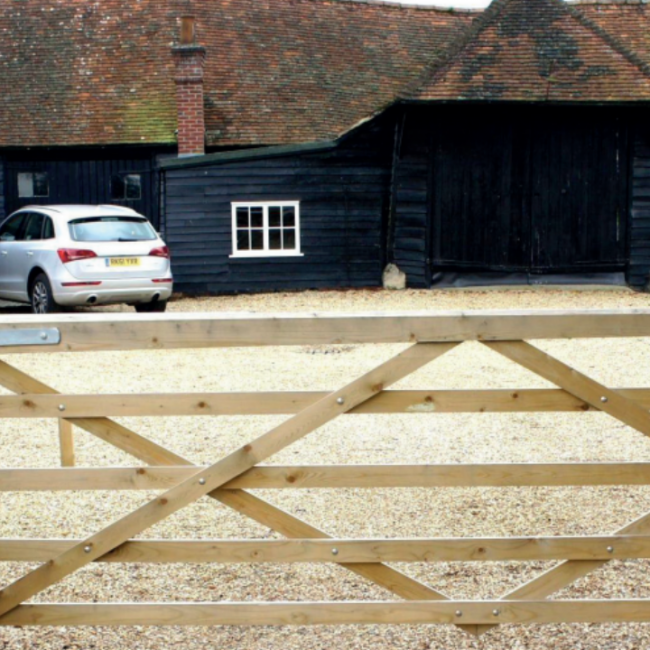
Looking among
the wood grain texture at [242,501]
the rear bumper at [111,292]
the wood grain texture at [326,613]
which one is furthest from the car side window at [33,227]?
the wood grain texture at [326,613]

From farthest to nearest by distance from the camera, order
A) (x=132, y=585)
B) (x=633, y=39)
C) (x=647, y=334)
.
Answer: (x=633, y=39)
(x=132, y=585)
(x=647, y=334)

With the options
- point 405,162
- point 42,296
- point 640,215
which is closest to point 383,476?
point 42,296

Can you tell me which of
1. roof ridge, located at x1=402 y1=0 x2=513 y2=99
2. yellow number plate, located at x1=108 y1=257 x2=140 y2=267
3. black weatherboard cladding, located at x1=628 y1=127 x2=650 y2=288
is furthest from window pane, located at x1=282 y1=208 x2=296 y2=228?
yellow number plate, located at x1=108 y1=257 x2=140 y2=267

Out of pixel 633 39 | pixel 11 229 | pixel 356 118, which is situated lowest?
pixel 11 229

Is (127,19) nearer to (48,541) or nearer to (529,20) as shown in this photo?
(529,20)

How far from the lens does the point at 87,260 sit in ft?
51.2

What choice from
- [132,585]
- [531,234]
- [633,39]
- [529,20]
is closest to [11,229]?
[531,234]

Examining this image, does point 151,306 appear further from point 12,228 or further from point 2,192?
point 2,192

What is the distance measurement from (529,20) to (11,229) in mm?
11399

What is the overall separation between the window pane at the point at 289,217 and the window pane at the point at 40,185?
19.8 feet

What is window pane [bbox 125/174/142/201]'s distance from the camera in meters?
25.1

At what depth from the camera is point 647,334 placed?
384 cm

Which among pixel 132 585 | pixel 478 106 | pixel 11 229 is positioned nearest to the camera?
pixel 132 585

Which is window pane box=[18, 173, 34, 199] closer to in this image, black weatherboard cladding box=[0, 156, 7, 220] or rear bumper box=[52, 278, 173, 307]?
black weatherboard cladding box=[0, 156, 7, 220]
